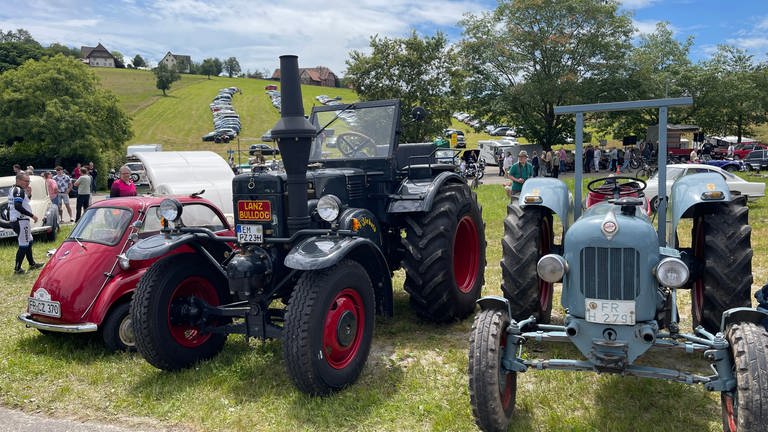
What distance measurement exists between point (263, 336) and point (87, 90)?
36.4 metres

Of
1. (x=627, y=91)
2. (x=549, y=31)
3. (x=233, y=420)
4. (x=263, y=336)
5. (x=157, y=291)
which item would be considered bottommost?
(x=233, y=420)

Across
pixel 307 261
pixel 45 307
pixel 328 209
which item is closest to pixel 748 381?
pixel 307 261

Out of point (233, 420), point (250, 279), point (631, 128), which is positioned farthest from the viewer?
point (631, 128)

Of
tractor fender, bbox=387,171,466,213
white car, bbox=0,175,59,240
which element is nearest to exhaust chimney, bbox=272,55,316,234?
tractor fender, bbox=387,171,466,213

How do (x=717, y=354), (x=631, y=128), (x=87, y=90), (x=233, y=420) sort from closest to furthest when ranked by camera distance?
(x=717, y=354) → (x=233, y=420) → (x=87, y=90) → (x=631, y=128)

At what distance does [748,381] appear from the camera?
2.89 m

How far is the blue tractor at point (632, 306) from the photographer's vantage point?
10.3 ft

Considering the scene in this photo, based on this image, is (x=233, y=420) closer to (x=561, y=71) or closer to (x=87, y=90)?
(x=561, y=71)

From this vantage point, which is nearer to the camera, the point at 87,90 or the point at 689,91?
the point at 87,90

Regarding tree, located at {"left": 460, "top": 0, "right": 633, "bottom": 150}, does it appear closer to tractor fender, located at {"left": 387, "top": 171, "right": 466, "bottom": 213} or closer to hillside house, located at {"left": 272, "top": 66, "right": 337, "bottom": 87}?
tractor fender, located at {"left": 387, "top": 171, "right": 466, "bottom": 213}

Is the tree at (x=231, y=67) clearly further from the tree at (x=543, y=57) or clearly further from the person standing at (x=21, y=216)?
the person standing at (x=21, y=216)

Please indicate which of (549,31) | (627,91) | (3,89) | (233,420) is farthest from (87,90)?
(233,420)

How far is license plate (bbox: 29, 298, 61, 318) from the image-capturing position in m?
5.50

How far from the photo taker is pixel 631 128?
1522 inches
